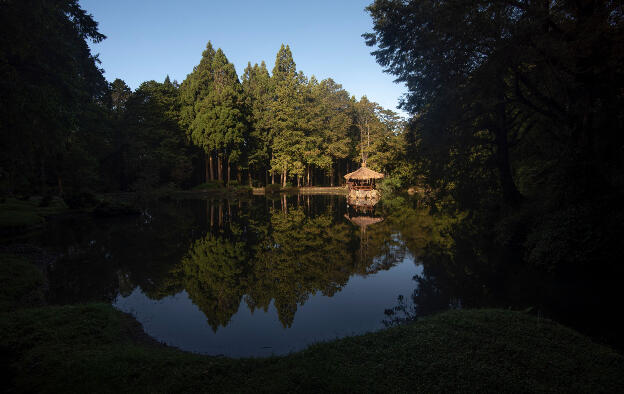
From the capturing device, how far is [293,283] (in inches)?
347

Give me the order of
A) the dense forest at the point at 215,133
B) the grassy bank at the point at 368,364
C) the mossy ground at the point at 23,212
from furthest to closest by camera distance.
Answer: the dense forest at the point at 215,133, the mossy ground at the point at 23,212, the grassy bank at the point at 368,364

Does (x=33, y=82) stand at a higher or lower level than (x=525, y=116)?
higher

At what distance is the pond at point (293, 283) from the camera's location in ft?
20.8

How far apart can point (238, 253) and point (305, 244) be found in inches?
111

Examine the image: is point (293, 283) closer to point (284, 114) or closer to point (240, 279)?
point (240, 279)

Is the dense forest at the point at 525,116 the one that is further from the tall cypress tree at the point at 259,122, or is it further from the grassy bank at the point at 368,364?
the tall cypress tree at the point at 259,122

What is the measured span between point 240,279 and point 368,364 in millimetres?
5945

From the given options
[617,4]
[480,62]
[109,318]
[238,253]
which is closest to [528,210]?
[480,62]

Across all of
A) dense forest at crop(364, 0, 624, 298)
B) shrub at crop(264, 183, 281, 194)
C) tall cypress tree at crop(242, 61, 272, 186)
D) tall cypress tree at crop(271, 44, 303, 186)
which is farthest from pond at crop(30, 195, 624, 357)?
tall cypress tree at crop(242, 61, 272, 186)

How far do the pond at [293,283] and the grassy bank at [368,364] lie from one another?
1.56 meters

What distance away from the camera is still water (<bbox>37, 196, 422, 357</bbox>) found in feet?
20.9

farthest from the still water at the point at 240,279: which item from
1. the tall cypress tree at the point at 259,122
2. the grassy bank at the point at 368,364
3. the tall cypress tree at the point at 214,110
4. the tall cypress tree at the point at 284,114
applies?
the tall cypress tree at the point at 259,122

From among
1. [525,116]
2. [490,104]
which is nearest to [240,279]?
[490,104]

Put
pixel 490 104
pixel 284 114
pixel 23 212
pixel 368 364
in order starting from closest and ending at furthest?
pixel 368 364
pixel 490 104
pixel 23 212
pixel 284 114
